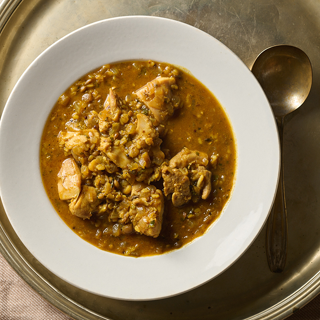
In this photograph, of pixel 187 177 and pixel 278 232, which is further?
pixel 278 232

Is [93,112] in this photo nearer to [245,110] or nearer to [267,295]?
[245,110]

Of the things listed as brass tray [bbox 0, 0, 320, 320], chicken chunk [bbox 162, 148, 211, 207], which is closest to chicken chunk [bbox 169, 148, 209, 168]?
chicken chunk [bbox 162, 148, 211, 207]

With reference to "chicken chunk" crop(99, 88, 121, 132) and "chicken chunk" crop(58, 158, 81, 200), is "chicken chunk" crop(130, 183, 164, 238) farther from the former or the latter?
"chicken chunk" crop(99, 88, 121, 132)

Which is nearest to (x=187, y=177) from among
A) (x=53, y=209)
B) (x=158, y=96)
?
(x=158, y=96)

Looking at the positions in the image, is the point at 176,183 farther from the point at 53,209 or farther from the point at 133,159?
the point at 53,209

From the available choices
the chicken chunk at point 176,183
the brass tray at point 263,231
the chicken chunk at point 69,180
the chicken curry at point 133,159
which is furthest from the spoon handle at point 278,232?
the chicken chunk at point 69,180

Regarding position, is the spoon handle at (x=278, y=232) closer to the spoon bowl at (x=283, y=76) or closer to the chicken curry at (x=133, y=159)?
the spoon bowl at (x=283, y=76)

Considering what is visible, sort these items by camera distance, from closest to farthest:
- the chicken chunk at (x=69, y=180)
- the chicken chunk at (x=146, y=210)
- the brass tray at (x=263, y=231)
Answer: the chicken chunk at (x=146, y=210)
the chicken chunk at (x=69, y=180)
the brass tray at (x=263, y=231)

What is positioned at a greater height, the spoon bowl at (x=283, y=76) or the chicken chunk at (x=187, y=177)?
the spoon bowl at (x=283, y=76)
